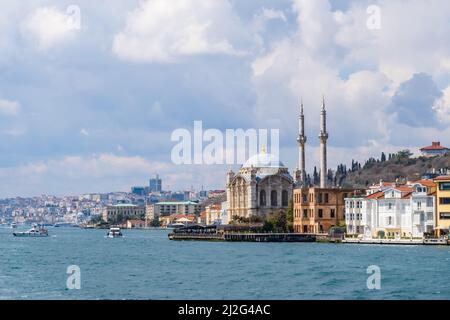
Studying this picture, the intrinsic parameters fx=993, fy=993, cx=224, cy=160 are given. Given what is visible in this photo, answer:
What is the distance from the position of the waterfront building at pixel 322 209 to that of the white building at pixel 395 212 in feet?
14.3

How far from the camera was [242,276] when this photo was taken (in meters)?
39.2

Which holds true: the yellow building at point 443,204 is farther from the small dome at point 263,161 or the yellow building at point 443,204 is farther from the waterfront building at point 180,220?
the waterfront building at point 180,220

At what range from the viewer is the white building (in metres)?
70.4

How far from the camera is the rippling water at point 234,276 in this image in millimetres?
32219

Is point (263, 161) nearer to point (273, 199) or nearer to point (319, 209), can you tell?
point (273, 199)

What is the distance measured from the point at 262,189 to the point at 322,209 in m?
26.8

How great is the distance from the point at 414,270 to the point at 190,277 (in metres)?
9.64

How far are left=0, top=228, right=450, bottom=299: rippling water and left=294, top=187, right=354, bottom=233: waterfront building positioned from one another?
26139 mm

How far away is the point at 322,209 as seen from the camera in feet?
274
